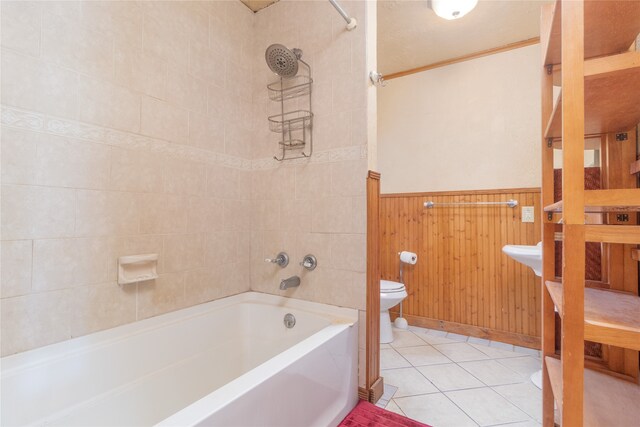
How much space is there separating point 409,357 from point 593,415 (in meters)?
1.45

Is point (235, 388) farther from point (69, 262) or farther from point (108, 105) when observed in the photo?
point (108, 105)

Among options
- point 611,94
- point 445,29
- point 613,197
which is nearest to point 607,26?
point 611,94

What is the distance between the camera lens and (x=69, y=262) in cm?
125

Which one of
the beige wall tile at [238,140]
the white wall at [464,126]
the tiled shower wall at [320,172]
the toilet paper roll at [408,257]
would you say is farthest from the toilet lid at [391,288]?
the beige wall tile at [238,140]

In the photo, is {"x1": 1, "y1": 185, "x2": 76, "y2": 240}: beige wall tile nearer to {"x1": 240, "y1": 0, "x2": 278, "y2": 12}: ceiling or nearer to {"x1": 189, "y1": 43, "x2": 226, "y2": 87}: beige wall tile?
{"x1": 189, "y1": 43, "x2": 226, "y2": 87}: beige wall tile

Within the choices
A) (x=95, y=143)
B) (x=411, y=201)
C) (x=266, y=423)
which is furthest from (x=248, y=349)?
(x=411, y=201)

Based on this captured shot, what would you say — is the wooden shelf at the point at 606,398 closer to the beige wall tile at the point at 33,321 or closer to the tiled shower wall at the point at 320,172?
the tiled shower wall at the point at 320,172

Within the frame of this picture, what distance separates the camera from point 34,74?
46.0 inches

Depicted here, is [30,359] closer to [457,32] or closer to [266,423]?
[266,423]

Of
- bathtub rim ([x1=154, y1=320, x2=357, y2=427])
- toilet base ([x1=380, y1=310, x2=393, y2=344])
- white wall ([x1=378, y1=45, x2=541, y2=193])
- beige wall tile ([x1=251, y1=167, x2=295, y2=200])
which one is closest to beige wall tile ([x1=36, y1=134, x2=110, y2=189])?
beige wall tile ([x1=251, y1=167, x2=295, y2=200])

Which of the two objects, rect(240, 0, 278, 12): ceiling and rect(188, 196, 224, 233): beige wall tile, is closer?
rect(188, 196, 224, 233): beige wall tile

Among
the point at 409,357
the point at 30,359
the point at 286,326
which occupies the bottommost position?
the point at 409,357

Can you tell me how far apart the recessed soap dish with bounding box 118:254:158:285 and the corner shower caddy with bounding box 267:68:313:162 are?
99 centimetres

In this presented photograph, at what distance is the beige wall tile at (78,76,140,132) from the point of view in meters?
1.30
